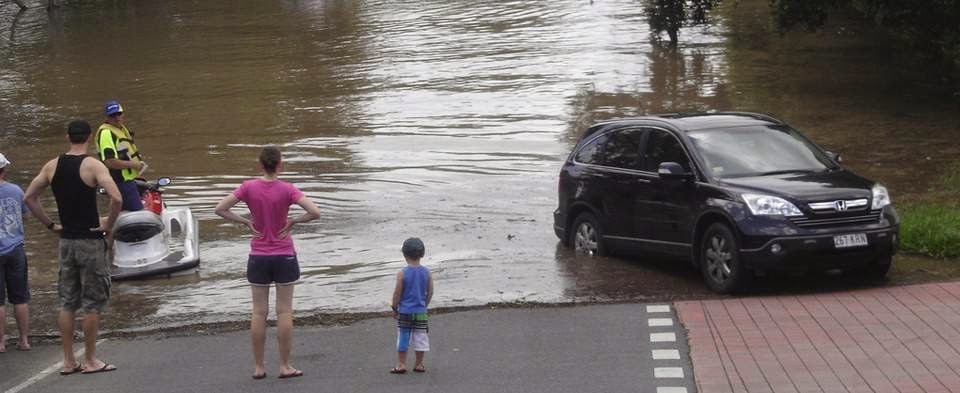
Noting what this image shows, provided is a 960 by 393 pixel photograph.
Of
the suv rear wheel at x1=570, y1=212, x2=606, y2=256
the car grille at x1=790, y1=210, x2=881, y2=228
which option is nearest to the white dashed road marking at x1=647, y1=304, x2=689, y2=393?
the car grille at x1=790, y1=210, x2=881, y2=228

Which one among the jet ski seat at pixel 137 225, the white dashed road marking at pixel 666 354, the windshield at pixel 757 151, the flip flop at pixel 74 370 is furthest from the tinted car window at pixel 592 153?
the flip flop at pixel 74 370

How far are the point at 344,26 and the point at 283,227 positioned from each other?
137ft

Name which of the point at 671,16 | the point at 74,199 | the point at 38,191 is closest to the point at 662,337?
the point at 74,199

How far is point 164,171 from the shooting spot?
22.1 m

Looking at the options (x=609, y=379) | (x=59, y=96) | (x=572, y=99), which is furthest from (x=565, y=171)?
(x=59, y=96)

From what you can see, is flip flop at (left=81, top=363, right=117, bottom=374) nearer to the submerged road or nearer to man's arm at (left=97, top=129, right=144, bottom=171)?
the submerged road

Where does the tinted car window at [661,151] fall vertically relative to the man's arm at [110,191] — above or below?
below

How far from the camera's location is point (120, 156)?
13.6 meters

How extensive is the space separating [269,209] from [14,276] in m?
2.73

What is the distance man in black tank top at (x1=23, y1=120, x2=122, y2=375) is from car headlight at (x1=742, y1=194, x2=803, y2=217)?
17.3ft

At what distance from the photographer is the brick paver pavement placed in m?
8.70

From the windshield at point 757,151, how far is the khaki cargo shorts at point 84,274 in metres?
5.49

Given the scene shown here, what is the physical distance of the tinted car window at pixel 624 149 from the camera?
13648 mm

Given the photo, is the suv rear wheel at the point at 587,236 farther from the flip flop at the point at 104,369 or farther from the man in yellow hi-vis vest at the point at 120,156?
the flip flop at the point at 104,369
